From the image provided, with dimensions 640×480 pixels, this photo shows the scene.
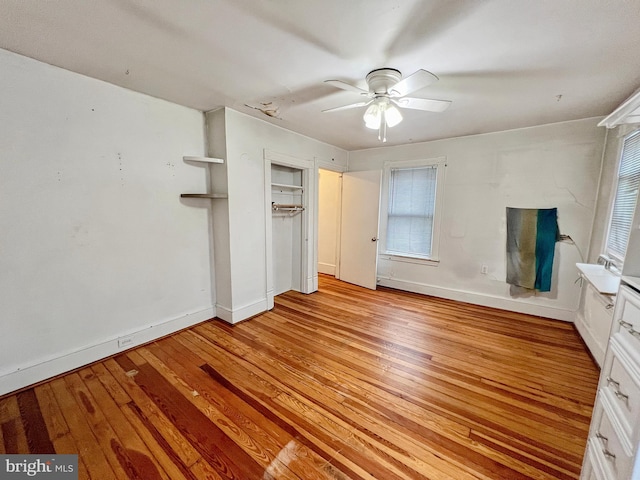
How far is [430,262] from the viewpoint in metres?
3.93

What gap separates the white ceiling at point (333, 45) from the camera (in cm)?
127

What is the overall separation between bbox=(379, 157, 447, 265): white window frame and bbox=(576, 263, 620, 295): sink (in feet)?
5.35

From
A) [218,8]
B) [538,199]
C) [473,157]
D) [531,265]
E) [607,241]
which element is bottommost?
[531,265]

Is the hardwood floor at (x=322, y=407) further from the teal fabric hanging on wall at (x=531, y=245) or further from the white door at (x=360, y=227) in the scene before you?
the white door at (x=360, y=227)

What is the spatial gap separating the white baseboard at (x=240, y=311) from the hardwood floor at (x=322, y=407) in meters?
0.15

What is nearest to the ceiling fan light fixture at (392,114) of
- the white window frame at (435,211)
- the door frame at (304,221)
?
the door frame at (304,221)

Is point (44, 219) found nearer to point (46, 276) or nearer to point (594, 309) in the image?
point (46, 276)

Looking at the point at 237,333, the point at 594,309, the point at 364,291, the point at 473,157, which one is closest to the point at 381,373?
the point at 237,333

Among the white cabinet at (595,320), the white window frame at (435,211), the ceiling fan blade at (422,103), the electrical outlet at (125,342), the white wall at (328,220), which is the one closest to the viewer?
the ceiling fan blade at (422,103)

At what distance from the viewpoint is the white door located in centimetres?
406

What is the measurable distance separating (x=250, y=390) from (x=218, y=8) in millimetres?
2439

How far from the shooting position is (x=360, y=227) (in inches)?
166

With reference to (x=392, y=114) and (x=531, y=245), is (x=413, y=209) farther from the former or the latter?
(x=392, y=114)

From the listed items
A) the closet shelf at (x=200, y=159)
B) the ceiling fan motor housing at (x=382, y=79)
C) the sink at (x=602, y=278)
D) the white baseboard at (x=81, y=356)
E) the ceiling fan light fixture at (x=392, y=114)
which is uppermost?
the ceiling fan motor housing at (x=382, y=79)
